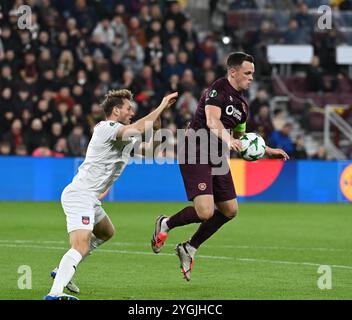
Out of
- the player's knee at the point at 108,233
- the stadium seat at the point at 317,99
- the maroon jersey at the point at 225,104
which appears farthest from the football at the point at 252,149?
the stadium seat at the point at 317,99

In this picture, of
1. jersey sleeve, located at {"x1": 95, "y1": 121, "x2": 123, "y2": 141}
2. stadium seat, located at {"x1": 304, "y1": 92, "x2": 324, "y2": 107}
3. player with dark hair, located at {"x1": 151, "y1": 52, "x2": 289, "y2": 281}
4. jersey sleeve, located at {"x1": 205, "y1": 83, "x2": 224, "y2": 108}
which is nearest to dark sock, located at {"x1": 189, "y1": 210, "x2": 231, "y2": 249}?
player with dark hair, located at {"x1": 151, "y1": 52, "x2": 289, "y2": 281}

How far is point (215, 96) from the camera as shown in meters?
10.7

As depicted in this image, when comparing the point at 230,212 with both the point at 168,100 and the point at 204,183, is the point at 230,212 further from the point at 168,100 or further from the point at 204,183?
the point at 168,100

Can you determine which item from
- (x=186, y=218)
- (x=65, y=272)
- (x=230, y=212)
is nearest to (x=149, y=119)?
(x=65, y=272)

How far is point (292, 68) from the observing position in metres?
26.6

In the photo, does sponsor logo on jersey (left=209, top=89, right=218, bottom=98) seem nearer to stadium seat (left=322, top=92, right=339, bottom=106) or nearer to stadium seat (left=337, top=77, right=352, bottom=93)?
stadium seat (left=322, top=92, right=339, bottom=106)

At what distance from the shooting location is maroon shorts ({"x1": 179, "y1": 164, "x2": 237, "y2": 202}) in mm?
10695

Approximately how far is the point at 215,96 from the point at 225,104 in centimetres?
14

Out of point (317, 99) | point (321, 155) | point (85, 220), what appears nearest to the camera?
point (85, 220)

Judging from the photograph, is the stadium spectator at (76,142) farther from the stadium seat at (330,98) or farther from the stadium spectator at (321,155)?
the stadium seat at (330,98)

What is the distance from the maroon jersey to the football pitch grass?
1.57 m

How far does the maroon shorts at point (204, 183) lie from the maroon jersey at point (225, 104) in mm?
441

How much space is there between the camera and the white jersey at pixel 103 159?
9336 mm

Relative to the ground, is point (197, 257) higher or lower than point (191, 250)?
lower
